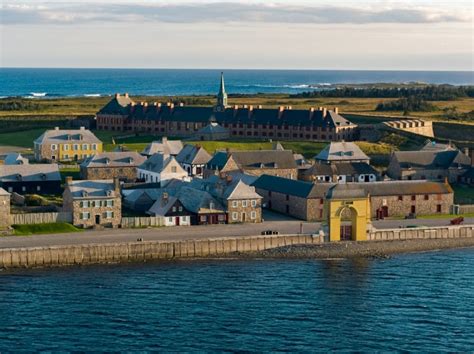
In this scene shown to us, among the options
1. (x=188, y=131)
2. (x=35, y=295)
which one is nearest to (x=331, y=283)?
(x=35, y=295)

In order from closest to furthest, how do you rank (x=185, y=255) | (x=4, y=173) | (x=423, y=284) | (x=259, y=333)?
(x=259, y=333)
(x=423, y=284)
(x=185, y=255)
(x=4, y=173)

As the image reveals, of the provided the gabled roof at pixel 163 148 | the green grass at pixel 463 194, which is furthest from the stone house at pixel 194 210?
the gabled roof at pixel 163 148

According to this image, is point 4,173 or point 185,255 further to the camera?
point 4,173

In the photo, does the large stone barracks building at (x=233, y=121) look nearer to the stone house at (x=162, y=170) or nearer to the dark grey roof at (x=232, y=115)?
the dark grey roof at (x=232, y=115)

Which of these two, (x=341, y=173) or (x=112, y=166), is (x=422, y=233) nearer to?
(x=341, y=173)

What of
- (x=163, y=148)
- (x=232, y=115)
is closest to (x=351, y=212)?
(x=163, y=148)

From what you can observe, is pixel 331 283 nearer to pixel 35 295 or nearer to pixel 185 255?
pixel 185 255

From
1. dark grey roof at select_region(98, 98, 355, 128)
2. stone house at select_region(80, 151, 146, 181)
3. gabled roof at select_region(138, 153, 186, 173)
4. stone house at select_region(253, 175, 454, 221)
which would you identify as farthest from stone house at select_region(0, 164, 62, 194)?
dark grey roof at select_region(98, 98, 355, 128)
